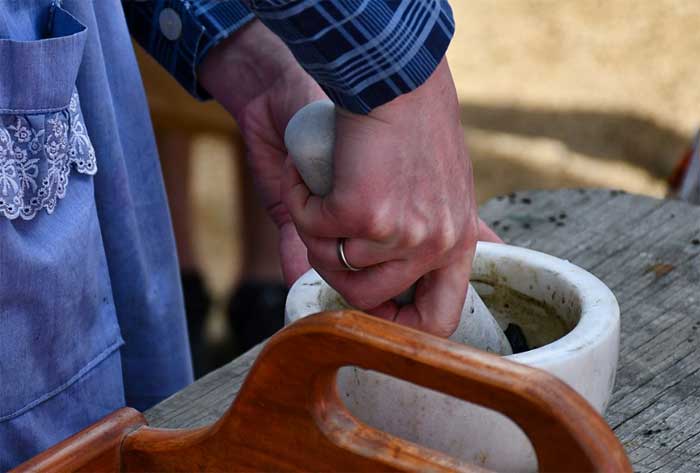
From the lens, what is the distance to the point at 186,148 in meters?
3.06

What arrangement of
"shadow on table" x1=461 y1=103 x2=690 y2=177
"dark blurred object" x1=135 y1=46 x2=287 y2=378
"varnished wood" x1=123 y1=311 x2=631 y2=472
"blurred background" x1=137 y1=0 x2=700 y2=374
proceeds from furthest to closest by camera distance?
"shadow on table" x1=461 y1=103 x2=690 y2=177 → "blurred background" x1=137 y1=0 x2=700 y2=374 → "dark blurred object" x1=135 y1=46 x2=287 y2=378 → "varnished wood" x1=123 y1=311 x2=631 y2=472

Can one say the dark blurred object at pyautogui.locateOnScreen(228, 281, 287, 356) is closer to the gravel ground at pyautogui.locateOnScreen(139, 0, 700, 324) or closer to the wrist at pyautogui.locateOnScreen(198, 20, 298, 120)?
the gravel ground at pyautogui.locateOnScreen(139, 0, 700, 324)

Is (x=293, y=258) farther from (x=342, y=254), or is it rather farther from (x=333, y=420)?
(x=333, y=420)

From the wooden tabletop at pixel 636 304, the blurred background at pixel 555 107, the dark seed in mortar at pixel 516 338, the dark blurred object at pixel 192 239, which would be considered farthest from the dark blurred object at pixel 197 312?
the dark seed in mortar at pixel 516 338

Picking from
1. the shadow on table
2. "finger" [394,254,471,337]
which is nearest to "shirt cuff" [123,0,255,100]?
"finger" [394,254,471,337]

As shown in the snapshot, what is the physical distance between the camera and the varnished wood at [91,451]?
36.3 inches

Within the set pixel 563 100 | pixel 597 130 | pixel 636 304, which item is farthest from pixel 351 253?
pixel 563 100

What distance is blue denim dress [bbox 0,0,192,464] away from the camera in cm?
103

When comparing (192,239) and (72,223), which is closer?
(72,223)

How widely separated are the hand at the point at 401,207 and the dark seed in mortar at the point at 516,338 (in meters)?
0.17

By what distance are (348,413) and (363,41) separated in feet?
0.92

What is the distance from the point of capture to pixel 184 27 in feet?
4.27

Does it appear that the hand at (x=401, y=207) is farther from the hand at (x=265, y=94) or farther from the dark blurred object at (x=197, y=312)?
the dark blurred object at (x=197, y=312)

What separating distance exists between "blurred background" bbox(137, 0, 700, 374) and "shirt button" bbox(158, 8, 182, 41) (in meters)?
1.77
